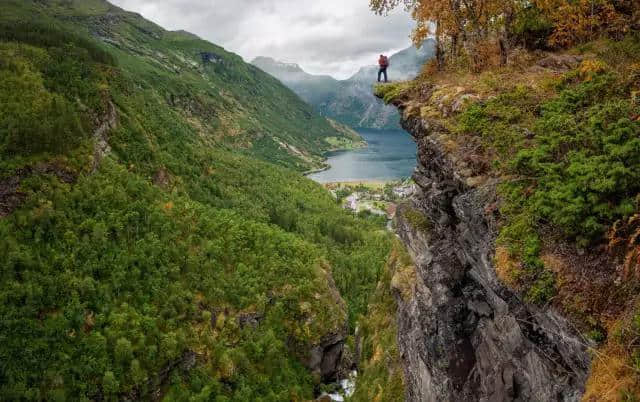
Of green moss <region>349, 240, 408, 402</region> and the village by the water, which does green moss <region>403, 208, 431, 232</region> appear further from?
the village by the water

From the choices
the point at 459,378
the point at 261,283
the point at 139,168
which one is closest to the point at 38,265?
the point at 139,168

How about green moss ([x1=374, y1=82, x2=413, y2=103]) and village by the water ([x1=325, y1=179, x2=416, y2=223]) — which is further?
village by the water ([x1=325, y1=179, x2=416, y2=223])

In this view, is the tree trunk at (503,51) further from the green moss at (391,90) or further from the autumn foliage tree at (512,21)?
the green moss at (391,90)

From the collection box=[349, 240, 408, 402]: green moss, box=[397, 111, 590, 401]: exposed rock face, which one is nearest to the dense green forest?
box=[349, 240, 408, 402]: green moss

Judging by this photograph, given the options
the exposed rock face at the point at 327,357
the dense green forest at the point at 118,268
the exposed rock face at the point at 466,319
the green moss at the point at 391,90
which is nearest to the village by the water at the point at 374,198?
the dense green forest at the point at 118,268

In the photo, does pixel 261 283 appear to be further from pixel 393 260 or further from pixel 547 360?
pixel 547 360
